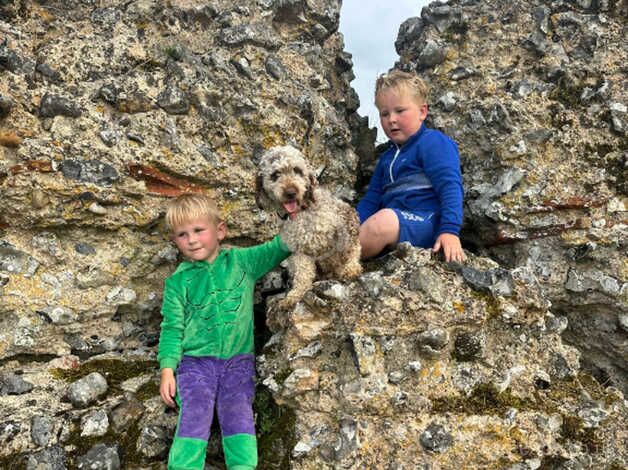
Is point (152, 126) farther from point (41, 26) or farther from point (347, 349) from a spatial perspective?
point (347, 349)

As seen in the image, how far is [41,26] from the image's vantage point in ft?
14.0

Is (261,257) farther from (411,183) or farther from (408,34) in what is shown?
(408,34)

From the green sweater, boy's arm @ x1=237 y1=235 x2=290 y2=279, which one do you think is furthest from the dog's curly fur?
the green sweater

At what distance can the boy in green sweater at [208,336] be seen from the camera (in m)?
3.05

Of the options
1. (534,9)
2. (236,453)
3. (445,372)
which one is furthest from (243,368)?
(534,9)

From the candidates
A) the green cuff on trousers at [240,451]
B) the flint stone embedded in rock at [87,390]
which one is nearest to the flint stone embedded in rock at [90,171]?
the flint stone embedded in rock at [87,390]

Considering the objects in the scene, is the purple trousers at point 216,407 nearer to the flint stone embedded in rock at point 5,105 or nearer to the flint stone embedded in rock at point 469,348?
the flint stone embedded in rock at point 469,348

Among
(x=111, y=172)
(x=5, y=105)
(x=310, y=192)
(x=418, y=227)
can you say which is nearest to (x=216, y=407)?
(x=310, y=192)

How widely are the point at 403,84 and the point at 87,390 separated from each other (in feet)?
12.8

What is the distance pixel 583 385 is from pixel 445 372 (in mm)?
1185

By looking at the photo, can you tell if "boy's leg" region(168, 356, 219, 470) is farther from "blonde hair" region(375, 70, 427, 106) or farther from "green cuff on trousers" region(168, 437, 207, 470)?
"blonde hair" region(375, 70, 427, 106)

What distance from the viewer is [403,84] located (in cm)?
459

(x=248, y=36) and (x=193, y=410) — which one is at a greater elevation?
(x=248, y=36)

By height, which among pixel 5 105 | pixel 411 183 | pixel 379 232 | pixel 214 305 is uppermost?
pixel 5 105
